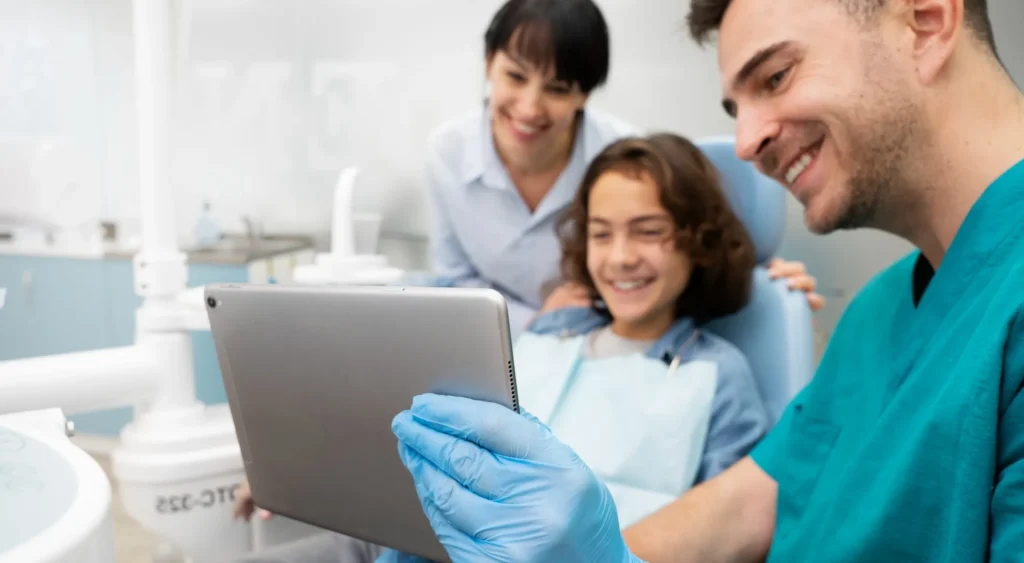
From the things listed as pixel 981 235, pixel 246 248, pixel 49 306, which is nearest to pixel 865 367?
pixel 981 235

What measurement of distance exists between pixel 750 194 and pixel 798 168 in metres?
0.62

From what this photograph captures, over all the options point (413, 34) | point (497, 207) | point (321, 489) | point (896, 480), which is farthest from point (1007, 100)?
point (413, 34)

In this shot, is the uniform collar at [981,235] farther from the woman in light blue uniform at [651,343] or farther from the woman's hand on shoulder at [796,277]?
the woman's hand on shoulder at [796,277]

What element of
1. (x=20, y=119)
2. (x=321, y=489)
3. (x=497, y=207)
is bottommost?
(x=321, y=489)

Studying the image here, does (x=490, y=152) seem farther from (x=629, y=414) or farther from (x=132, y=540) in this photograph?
(x=132, y=540)

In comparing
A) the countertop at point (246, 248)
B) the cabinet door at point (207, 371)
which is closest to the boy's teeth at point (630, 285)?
the cabinet door at point (207, 371)

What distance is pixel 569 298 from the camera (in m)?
1.64

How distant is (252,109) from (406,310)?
82.2 inches

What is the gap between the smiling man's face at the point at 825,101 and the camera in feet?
2.68

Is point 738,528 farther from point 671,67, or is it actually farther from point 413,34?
point 413,34

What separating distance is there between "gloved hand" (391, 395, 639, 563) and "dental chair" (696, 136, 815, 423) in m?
0.86

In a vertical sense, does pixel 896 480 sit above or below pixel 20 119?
below

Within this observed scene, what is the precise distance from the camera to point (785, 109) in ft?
2.87

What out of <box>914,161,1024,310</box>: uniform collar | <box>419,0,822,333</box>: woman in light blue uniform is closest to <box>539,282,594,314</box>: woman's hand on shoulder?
<box>419,0,822,333</box>: woman in light blue uniform
